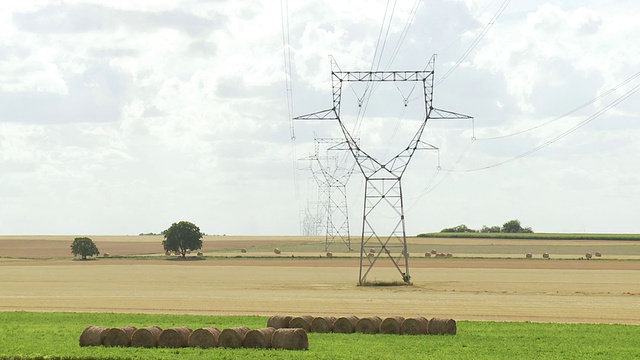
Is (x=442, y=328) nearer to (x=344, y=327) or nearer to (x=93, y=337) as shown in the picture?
(x=344, y=327)

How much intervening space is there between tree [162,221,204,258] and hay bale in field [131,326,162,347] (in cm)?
12258

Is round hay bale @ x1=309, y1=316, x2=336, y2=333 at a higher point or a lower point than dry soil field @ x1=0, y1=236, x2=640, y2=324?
lower

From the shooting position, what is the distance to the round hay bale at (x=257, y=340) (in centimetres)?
3797

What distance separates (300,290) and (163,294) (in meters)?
12.4

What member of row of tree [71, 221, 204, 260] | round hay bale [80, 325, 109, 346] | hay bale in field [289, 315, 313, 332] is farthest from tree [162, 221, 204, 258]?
round hay bale [80, 325, 109, 346]

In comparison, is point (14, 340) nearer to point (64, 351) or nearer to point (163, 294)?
point (64, 351)

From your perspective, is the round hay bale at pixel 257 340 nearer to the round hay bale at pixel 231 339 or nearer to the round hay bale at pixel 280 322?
the round hay bale at pixel 231 339

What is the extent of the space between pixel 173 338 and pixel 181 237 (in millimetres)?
123673

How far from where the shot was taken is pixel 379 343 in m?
39.9

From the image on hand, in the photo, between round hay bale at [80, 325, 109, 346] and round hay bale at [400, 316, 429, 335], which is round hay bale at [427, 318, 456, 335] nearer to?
round hay bale at [400, 316, 429, 335]

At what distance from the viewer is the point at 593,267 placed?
432ft

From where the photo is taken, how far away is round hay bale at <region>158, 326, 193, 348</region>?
38188mm

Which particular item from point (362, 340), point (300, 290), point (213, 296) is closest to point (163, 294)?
point (213, 296)

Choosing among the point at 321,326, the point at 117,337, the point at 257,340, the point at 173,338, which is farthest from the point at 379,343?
the point at 117,337
